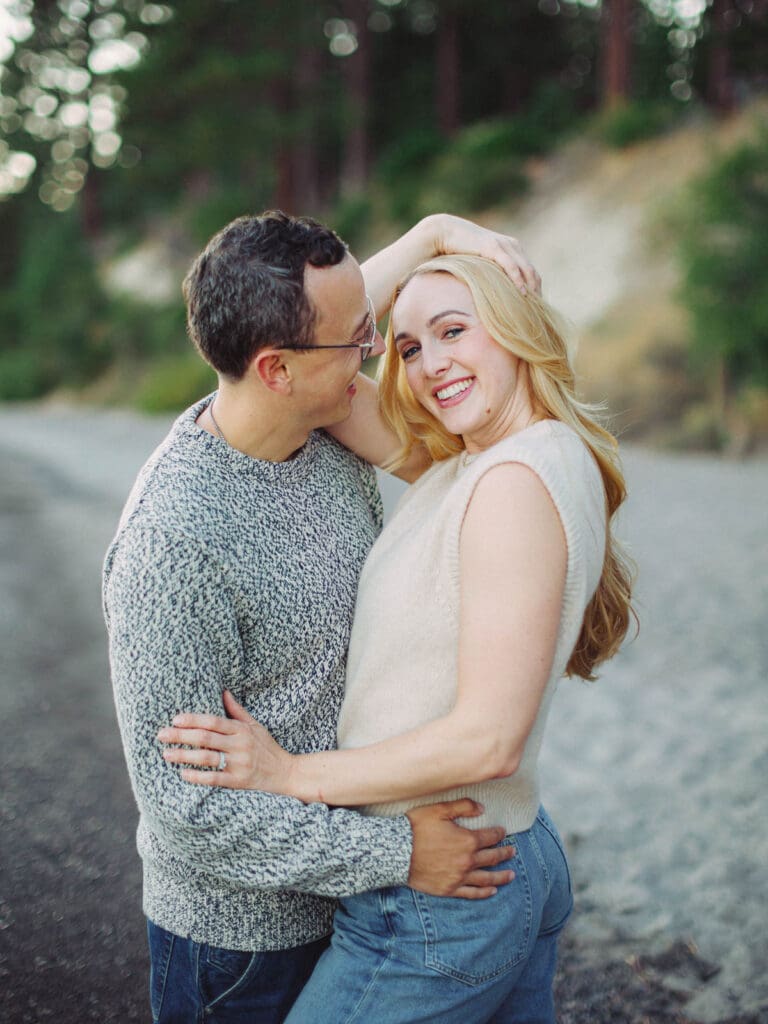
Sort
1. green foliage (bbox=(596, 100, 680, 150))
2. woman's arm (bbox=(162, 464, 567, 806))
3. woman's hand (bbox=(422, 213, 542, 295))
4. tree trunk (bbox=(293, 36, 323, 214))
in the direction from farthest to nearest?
1. tree trunk (bbox=(293, 36, 323, 214))
2. green foliage (bbox=(596, 100, 680, 150))
3. woman's hand (bbox=(422, 213, 542, 295))
4. woman's arm (bbox=(162, 464, 567, 806))

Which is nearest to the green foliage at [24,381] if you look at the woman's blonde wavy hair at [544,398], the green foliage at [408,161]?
the green foliage at [408,161]

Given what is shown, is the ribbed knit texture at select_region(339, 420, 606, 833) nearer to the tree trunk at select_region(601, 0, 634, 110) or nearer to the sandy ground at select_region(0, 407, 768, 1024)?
the sandy ground at select_region(0, 407, 768, 1024)

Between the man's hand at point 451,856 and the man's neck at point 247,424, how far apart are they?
2.39ft

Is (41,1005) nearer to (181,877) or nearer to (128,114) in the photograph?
(181,877)

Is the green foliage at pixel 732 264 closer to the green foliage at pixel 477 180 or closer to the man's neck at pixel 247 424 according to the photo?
the green foliage at pixel 477 180

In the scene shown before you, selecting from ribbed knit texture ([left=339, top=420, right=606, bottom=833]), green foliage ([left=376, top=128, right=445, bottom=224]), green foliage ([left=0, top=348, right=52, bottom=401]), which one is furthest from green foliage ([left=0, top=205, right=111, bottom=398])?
ribbed knit texture ([left=339, top=420, right=606, bottom=833])

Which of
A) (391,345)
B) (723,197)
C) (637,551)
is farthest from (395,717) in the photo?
(723,197)

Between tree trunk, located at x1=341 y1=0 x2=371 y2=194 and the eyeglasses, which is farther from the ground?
tree trunk, located at x1=341 y1=0 x2=371 y2=194

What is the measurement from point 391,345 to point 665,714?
11.8ft

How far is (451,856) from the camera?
1.73 m

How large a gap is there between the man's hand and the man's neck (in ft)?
2.39

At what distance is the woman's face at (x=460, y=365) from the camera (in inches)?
77.0

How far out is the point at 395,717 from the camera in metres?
1.82

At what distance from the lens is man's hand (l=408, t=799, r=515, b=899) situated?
1729 millimetres
